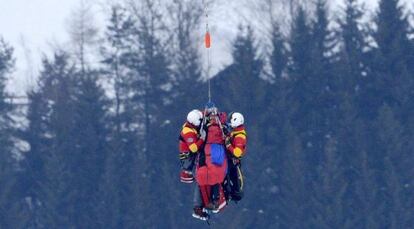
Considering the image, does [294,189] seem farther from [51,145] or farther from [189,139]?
[189,139]

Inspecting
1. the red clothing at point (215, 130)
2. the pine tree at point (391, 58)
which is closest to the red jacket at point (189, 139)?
the red clothing at point (215, 130)

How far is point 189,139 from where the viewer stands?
21031 mm

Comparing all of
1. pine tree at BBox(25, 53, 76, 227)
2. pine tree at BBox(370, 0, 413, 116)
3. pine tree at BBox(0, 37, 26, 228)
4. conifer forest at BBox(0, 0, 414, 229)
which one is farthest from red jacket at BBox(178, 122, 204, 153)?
pine tree at BBox(370, 0, 413, 116)

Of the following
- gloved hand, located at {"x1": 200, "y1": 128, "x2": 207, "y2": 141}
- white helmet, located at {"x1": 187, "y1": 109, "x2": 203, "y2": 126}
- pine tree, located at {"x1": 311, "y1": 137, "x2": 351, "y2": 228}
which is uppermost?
white helmet, located at {"x1": 187, "y1": 109, "x2": 203, "y2": 126}

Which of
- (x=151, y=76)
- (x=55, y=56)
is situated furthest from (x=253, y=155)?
(x=55, y=56)

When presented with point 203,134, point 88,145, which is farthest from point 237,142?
point 88,145

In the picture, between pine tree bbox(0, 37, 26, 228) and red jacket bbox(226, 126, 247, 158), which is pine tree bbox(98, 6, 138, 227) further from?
red jacket bbox(226, 126, 247, 158)

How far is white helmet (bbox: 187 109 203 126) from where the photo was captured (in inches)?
825

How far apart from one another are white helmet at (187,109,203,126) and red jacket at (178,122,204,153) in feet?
0.23

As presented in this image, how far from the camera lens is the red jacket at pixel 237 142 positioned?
21.2 m

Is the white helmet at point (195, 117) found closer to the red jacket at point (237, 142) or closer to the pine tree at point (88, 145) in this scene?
the red jacket at point (237, 142)

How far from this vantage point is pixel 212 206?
2144 cm

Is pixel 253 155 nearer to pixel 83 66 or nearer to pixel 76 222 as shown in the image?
pixel 76 222

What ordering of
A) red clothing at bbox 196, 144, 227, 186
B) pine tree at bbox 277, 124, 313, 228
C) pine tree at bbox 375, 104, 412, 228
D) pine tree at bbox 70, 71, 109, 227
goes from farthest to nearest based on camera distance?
pine tree at bbox 70, 71, 109, 227 → pine tree at bbox 277, 124, 313, 228 → pine tree at bbox 375, 104, 412, 228 → red clothing at bbox 196, 144, 227, 186
